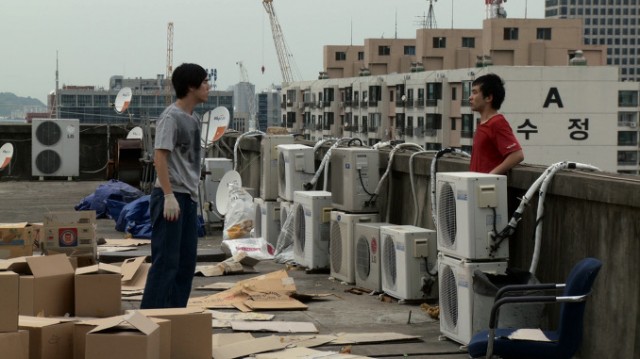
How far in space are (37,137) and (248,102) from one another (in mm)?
153510

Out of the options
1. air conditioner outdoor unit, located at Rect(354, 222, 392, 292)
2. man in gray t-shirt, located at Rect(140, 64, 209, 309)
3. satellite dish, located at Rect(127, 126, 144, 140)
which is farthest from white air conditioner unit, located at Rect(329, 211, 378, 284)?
satellite dish, located at Rect(127, 126, 144, 140)

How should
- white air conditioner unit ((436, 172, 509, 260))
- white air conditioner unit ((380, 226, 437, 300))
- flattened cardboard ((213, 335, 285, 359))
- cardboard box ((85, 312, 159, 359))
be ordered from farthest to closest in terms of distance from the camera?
white air conditioner unit ((380, 226, 437, 300))
white air conditioner unit ((436, 172, 509, 260))
flattened cardboard ((213, 335, 285, 359))
cardboard box ((85, 312, 159, 359))

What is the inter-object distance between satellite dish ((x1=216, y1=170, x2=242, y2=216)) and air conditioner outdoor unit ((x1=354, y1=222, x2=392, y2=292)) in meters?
4.83

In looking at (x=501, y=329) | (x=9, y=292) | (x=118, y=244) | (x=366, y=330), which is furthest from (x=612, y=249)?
(x=118, y=244)

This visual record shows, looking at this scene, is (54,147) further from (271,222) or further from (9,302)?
(9,302)

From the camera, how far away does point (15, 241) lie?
10.7 metres

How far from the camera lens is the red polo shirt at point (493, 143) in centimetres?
848

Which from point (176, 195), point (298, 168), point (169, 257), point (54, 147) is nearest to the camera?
point (169, 257)

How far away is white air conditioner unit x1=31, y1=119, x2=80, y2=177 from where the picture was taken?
88.3ft

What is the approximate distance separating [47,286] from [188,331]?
1320 mm

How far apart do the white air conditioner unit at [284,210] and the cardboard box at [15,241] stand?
3.49 metres

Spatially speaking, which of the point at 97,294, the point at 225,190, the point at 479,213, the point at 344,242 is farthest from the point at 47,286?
the point at 225,190

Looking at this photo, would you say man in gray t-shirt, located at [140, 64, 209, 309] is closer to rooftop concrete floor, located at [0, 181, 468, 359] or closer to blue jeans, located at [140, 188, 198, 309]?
blue jeans, located at [140, 188, 198, 309]

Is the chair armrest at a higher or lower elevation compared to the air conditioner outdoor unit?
higher
